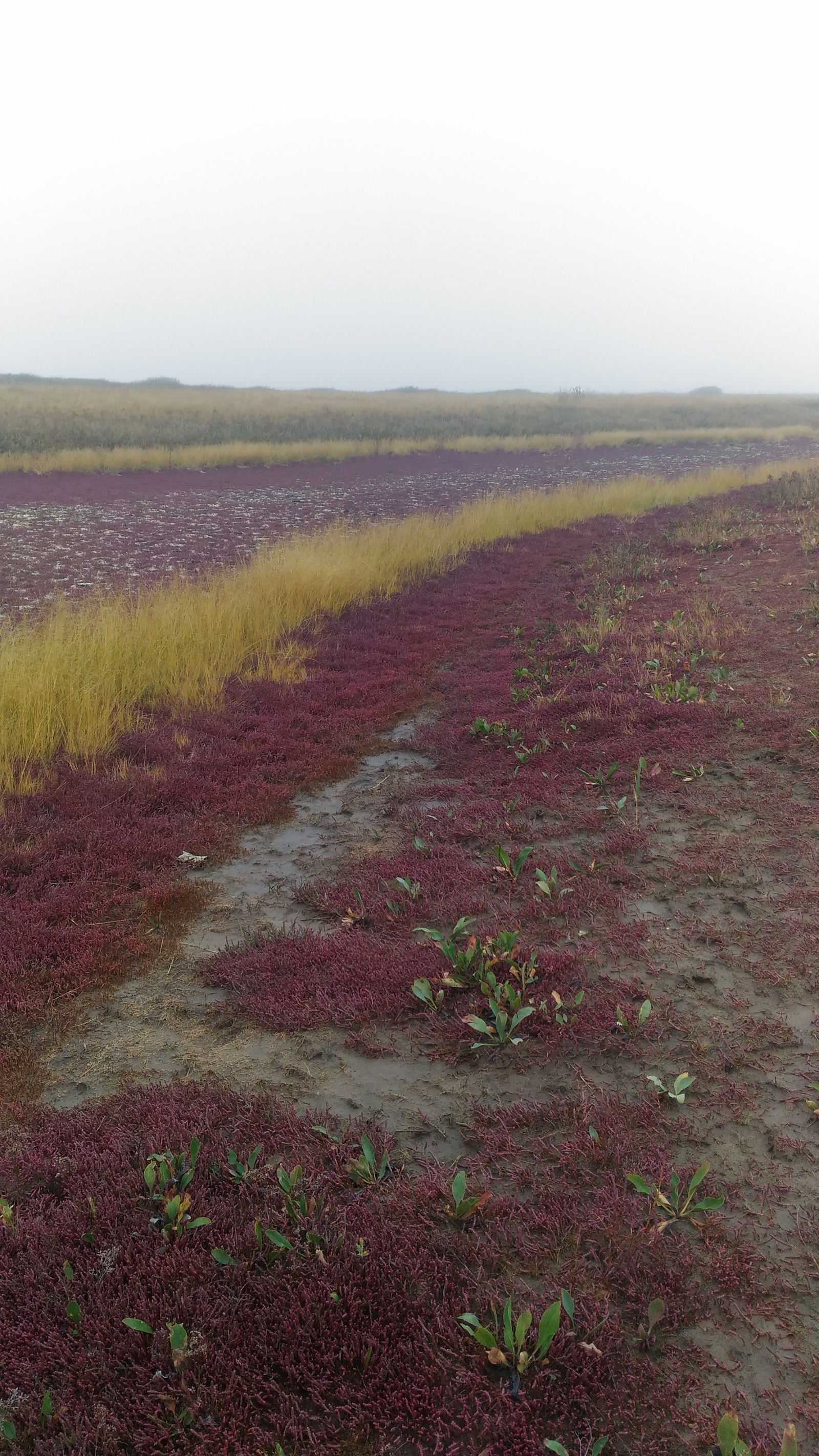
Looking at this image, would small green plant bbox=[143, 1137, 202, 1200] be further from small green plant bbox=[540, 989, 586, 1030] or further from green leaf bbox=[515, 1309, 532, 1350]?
small green plant bbox=[540, 989, 586, 1030]

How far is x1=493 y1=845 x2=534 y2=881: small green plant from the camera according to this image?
4.95m

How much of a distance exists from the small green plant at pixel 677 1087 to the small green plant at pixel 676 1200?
0.40 m

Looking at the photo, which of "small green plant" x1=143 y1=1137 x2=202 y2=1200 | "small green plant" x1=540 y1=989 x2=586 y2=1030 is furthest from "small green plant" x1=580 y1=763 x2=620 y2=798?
"small green plant" x1=143 y1=1137 x2=202 y2=1200

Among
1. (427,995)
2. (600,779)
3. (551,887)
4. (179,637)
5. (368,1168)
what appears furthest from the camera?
(179,637)

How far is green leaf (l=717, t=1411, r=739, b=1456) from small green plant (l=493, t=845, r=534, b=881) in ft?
10.2

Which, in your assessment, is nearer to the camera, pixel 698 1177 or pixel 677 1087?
pixel 698 1177

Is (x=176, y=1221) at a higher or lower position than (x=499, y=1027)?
lower

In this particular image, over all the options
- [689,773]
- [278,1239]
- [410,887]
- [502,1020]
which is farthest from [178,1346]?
[689,773]

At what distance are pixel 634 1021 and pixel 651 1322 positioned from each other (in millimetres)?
1443

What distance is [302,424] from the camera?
44.1m

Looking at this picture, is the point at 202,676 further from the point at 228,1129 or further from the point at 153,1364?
the point at 153,1364

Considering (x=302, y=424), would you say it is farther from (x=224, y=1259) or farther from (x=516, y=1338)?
(x=516, y=1338)

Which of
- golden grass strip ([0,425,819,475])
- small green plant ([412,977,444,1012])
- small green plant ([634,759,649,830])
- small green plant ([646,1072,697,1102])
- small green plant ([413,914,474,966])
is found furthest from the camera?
golden grass strip ([0,425,819,475])

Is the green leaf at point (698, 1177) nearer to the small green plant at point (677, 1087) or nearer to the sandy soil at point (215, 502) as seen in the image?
the small green plant at point (677, 1087)
